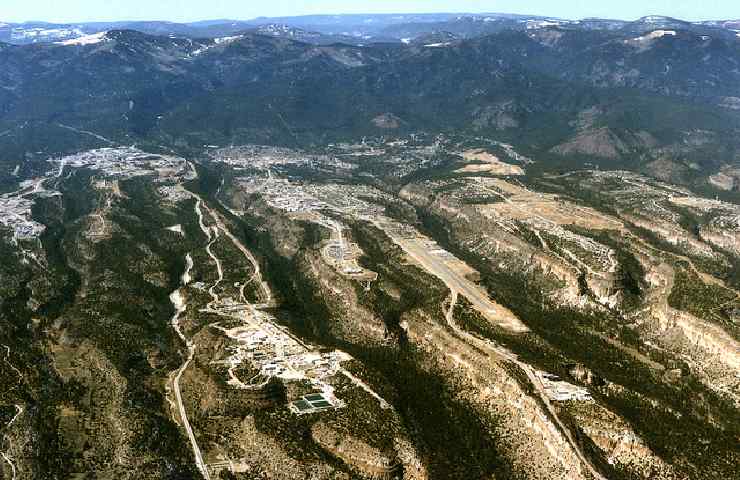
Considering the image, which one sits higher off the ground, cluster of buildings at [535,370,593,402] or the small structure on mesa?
cluster of buildings at [535,370,593,402]

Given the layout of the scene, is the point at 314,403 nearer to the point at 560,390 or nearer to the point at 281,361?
the point at 281,361

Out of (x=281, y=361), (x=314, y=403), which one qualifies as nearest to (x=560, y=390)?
(x=314, y=403)

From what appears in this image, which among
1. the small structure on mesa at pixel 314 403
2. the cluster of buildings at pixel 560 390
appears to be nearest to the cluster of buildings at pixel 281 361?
the small structure on mesa at pixel 314 403

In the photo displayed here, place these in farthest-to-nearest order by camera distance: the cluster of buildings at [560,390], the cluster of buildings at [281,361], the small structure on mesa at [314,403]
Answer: the cluster of buildings at [281,361], the cluster of buildings at [560,390], the small structure on mesa at [314,403]

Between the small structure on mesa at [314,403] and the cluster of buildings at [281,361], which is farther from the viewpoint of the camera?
the cluster of buildings at [281,361]

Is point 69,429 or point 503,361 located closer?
point 69,429

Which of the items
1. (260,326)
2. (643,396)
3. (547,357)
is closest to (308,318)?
(260,326)

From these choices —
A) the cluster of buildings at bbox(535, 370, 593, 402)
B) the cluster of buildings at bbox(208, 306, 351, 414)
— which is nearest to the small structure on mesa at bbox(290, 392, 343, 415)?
the cluster of buildings at bbox(208, 306, 351, 414)

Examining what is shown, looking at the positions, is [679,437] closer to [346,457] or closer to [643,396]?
[643,396]

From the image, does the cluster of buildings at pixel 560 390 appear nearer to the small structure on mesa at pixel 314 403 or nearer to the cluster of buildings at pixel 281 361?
the cluster of buildings at pixel 281 361

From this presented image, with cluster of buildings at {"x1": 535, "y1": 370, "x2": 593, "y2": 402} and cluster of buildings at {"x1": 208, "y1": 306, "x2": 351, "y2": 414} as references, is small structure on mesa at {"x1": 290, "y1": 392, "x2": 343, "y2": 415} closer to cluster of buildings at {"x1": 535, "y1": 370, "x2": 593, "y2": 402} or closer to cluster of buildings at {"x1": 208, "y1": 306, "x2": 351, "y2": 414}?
cluster of buildings at {"x1": 208, "y1": 306, "x2": 351, "y2": 414}

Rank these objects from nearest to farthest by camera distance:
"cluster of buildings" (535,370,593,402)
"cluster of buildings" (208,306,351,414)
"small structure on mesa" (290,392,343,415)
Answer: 1. "small structure on mesa" (290,392,343,415)
2. "cluster of buildings" (535,370,593,402)
3. "cluster of buildings" (208,306,351,414)
